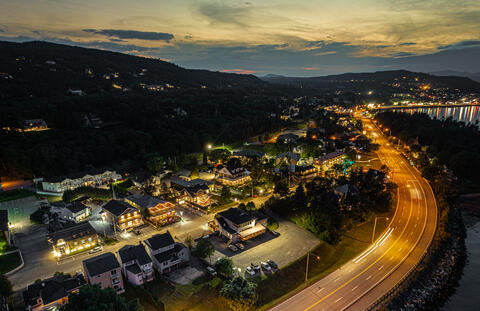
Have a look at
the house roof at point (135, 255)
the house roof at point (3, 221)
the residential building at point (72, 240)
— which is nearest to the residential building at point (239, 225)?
the house roof at point (135, 255)

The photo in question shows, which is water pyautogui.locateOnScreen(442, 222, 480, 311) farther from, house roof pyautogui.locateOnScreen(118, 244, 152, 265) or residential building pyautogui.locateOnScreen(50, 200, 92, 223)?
residential building pyautogui.locateOnScreen(50, 200, 92, 223)

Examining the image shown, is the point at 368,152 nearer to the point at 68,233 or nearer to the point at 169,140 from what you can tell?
the point at 169,140

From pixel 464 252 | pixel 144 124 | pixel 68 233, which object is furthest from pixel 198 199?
pixel 144 124

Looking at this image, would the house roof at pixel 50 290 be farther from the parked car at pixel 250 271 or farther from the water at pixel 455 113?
the water at pixel 455 113

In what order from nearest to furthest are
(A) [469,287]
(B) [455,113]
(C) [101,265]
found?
(C) [101,265], (A) [469,287], (B) [455,113]

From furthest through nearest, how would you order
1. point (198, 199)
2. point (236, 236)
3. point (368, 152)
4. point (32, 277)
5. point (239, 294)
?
point (368, 152)
point (198, 199)
point (236, 236)
point (32, 277)
point (239, 294)

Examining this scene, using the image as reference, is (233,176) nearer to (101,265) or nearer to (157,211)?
(157,211)

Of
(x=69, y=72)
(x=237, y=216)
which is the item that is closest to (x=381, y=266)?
(x=237, y=216)
